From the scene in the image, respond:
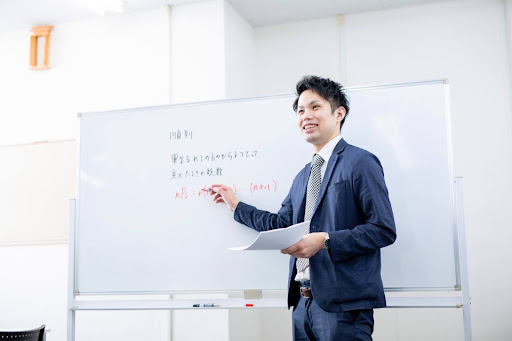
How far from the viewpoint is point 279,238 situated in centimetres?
180

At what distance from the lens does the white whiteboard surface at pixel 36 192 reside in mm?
4012

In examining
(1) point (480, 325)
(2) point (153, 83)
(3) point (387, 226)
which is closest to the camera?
(3) point (387, 226)

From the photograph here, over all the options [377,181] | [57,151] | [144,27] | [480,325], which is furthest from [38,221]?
[480,325]

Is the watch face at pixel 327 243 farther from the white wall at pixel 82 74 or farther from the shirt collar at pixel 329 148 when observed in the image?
the white wall at pixel 82 74

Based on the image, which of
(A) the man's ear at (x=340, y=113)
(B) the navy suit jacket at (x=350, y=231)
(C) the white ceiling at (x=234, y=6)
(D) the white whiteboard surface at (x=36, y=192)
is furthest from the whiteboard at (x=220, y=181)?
(C) the white ceiling at (x=234, y=6)

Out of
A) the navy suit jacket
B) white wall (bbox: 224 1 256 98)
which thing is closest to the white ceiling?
white wall (bbox: 224 1 256 98)

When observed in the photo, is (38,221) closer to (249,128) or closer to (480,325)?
(249,128)

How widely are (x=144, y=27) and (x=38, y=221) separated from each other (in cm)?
167

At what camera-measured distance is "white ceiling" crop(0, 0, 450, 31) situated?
386cm

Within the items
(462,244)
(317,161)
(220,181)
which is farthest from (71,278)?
(462,244)

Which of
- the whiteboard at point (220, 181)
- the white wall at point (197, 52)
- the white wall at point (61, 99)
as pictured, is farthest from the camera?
the white wall at point (61, 99)

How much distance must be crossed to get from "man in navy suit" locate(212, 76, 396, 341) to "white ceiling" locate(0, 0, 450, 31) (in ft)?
6.09

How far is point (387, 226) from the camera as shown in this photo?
6.31 ft

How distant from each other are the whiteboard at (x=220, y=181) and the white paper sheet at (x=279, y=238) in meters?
0.79
